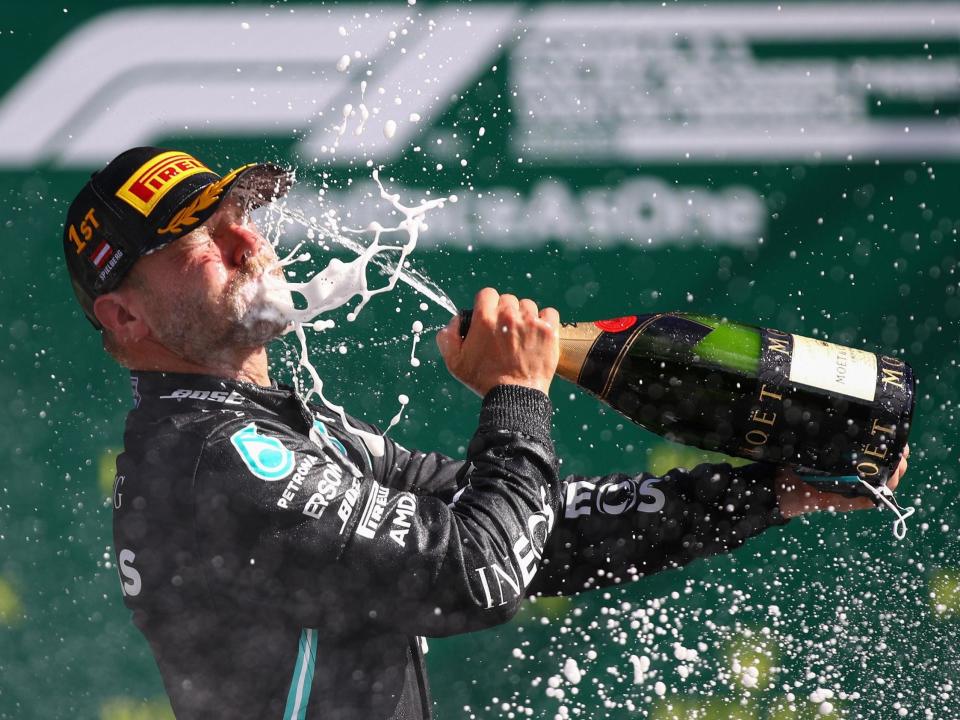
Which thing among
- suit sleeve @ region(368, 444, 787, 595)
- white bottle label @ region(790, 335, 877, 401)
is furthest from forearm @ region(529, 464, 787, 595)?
white bottle label @ region(790, 335, 877, 401)

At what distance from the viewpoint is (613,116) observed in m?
2.98

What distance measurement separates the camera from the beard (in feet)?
6.24

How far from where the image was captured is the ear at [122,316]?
6.41ft

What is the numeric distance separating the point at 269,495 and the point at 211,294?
426 mm

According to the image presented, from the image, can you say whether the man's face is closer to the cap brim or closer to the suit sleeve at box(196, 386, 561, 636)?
the cap brim

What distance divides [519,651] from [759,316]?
3.88 ft

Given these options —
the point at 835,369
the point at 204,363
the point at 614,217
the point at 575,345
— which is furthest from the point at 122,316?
the point at 614,217

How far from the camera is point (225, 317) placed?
190 cm

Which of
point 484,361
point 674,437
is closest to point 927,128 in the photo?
point 674,437

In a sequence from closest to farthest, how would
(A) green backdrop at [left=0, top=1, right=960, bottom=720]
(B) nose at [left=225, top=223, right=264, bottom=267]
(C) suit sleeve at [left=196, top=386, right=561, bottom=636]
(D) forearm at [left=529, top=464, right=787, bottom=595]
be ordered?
(C) suit sleeve at [left=196, top=386, right=561, bottom=636] < (B) nose at [left=225, top=223, right=264, bottom=267] < (D) forearm at [left=529, top=464, right=787, bottom=595] < (A) green backdrop at [left=0, top=1, right=960, bottom=720]

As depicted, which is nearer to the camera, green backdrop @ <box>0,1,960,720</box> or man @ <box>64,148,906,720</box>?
man @ <box>64,148,906,720</box>

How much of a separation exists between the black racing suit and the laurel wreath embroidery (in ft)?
0.84

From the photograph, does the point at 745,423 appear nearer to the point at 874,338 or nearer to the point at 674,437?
the point at 674,437

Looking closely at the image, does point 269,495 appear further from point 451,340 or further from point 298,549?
point 451,340
